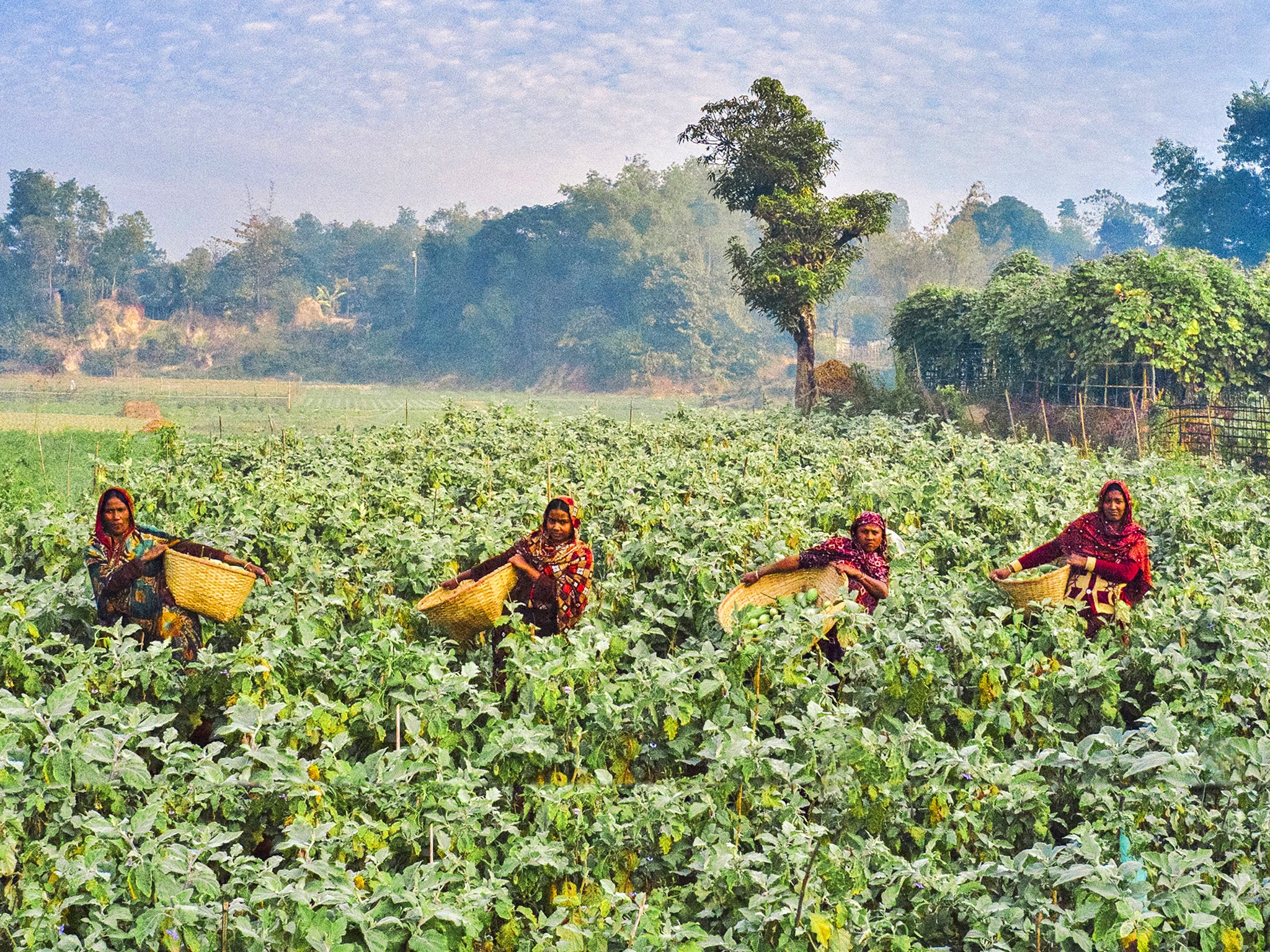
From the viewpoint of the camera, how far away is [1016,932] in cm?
334

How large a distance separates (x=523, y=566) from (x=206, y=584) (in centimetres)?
151

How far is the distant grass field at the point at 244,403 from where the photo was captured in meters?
25.2

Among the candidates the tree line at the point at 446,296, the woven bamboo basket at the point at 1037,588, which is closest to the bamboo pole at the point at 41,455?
the woven bamboo basket at the point at 1037,588

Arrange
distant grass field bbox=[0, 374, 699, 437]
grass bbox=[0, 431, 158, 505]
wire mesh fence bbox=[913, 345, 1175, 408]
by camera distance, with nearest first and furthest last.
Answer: grass bbox=[0, 431, 158, 505] → wire mesh fence bbox=[913, 345, 1175, 408] → distant grass field bbox=[0, 374, 699, 437]

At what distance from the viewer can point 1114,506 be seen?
6117 millimetres

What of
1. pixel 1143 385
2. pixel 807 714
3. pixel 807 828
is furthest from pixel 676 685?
pixel 1143 385

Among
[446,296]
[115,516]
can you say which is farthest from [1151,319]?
[446,296]

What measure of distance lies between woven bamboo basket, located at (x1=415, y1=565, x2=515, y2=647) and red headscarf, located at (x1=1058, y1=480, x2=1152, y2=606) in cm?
289

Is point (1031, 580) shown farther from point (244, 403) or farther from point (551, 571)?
point (244, 403)

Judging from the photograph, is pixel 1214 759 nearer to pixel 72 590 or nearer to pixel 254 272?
pixel 72 590

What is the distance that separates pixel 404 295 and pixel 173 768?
208 ft

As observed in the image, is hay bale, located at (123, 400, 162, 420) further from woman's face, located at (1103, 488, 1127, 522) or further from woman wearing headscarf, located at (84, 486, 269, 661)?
woman's face, located at (1103, 488, 1127, 522)

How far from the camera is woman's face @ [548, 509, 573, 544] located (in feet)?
19.3

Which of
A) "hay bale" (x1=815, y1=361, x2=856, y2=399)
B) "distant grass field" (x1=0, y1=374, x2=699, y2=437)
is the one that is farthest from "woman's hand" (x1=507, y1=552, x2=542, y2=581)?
"hay bale" (x1=815, y1=361, x2=856, y2=399)
